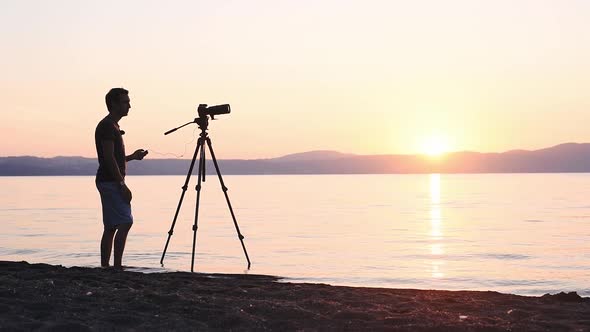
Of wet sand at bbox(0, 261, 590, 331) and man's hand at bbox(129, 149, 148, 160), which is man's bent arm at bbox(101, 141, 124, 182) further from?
wet sand at bbox(0, 261, 590, 331)

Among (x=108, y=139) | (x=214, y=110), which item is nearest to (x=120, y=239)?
(x=108, y=139)

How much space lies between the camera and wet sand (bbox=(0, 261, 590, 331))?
579 centimetres

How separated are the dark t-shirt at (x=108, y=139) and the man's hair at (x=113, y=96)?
0.62 ft

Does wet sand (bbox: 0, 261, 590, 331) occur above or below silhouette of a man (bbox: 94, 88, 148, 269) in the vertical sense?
below

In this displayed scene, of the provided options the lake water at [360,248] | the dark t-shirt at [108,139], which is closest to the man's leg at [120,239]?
the dark t-shirt at [108,139]

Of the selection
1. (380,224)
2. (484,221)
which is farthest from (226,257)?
(484,221)

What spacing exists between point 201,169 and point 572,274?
6.53 m

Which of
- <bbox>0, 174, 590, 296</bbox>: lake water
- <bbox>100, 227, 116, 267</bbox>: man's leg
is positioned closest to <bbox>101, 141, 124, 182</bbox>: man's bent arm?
<bbox>100, 227, 116, 267</bbox>: man's leg

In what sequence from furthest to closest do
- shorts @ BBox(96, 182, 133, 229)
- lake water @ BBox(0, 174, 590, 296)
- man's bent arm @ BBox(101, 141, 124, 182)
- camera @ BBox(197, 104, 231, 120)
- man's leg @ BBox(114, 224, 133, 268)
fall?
1. lake water @ BBox(0, 174, 590, 296)
2. camera @ BBox(197, 104, 231, 120)
3. man's leg @ BBox(114, 224, 133, 268)
4. shorts @ BBox(96, 182, 133, 229)
5. man's bent arm @ BBox(101, 141, 124, 182)

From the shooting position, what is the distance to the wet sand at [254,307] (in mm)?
5793

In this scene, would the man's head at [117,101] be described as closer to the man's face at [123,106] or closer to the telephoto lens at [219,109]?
the man's face at [123,106]

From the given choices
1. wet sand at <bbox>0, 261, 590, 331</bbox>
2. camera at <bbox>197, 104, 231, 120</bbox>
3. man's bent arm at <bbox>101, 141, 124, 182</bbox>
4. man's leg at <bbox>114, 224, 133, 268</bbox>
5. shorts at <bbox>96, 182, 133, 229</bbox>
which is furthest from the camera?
camera at <bbox>197, 104, 231, 120</bbox>

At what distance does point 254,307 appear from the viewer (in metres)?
6.42

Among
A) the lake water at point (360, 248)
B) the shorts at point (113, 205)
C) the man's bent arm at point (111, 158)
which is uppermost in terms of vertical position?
the man's bent arm at point (111, 158)
